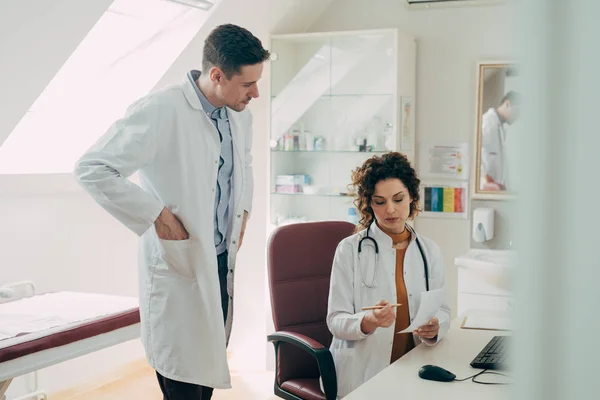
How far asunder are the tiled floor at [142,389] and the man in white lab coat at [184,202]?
1.49 m

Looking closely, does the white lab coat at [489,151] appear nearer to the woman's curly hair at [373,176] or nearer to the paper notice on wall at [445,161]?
the paper notice on wall at [445,161]

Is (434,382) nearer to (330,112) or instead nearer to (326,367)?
(326,367)

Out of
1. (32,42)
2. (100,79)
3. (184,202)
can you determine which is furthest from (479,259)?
(32,42)

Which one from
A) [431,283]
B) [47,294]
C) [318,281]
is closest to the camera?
[431,283]

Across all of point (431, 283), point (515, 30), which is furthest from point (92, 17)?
point (515, 30)

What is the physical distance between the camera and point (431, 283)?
2186 mm

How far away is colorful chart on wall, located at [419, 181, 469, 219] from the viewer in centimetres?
393

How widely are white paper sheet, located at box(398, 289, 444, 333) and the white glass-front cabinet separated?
189cm

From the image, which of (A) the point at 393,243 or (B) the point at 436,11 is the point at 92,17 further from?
(B) the point at 436,11

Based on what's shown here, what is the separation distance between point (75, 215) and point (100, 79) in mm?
739

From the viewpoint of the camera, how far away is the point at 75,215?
144 inches

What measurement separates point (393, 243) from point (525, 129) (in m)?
1.93

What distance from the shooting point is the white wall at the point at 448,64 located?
12.6ft

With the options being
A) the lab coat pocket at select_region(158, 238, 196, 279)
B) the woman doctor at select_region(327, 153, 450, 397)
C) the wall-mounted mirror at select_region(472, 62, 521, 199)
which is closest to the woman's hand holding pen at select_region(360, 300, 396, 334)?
the woman doctor at select_region(327, 153, 450, 397)
